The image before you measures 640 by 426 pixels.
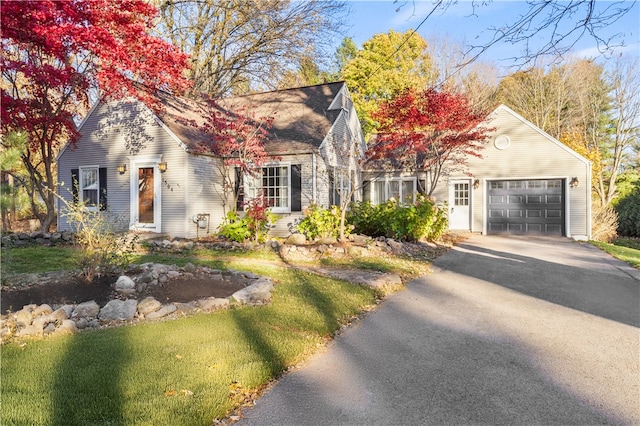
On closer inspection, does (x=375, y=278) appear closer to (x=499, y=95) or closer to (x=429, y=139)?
(x=429, y=139)

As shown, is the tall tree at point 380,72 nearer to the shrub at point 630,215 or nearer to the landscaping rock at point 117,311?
the shrub at point 630,215

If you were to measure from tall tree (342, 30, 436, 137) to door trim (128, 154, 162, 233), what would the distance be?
646 inches

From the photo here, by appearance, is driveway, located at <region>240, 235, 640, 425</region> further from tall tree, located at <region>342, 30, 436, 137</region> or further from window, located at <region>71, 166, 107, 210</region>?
tall tree, located at <region>342, 30, 436, 137</region>

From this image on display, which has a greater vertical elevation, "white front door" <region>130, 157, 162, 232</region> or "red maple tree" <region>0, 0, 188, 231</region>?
"red maple tree" <region>0, 0, 188, 231</region>

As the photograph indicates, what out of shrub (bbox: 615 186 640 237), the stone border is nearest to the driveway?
the stone border

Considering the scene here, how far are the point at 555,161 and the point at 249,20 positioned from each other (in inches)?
578

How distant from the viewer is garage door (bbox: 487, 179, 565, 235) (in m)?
15.1

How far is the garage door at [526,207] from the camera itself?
1512 centimetres

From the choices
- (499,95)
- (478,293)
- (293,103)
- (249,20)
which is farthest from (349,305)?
(499,95)

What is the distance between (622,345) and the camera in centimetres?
436

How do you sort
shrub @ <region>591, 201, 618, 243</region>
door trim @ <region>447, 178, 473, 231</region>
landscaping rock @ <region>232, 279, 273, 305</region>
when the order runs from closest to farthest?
landscaping rock @ <region>232, 279, 273, 305</region>
shrub @ <region>591, 201, 618, 243</region>
door trim @ <region>447, 178, 473, 231</region>

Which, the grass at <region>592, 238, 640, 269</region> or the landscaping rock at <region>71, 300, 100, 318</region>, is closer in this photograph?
the landscaping rock at <region>71, 300, 100, 318</region>

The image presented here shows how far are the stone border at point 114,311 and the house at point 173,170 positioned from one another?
6.87 m

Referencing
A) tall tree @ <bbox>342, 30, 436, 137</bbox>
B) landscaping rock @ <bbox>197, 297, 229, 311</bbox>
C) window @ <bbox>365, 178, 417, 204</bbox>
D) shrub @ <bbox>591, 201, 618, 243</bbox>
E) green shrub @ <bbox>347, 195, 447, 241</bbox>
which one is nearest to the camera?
landscaping rock @ <bbox>197, 297, 229, 311</bbox>
